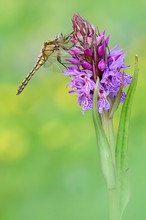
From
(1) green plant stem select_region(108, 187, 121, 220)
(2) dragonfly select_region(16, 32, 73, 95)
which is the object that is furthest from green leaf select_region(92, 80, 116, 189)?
(2) dragonfly select_region(16, 32, 73, 95)

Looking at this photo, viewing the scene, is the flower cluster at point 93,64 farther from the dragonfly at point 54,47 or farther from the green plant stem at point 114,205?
the dragonfly at point 54,47

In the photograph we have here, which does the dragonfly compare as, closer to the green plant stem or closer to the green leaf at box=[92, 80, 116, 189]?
the green leaf at box=[92, 80, 116, 189]

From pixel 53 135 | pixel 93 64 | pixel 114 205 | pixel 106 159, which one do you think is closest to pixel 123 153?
pixel 106 159

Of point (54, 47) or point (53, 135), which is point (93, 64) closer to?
point (54, 47)

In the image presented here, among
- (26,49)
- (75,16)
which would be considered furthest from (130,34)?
(75,16)

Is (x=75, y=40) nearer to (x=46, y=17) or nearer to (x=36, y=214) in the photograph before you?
(x=36, y=214)
